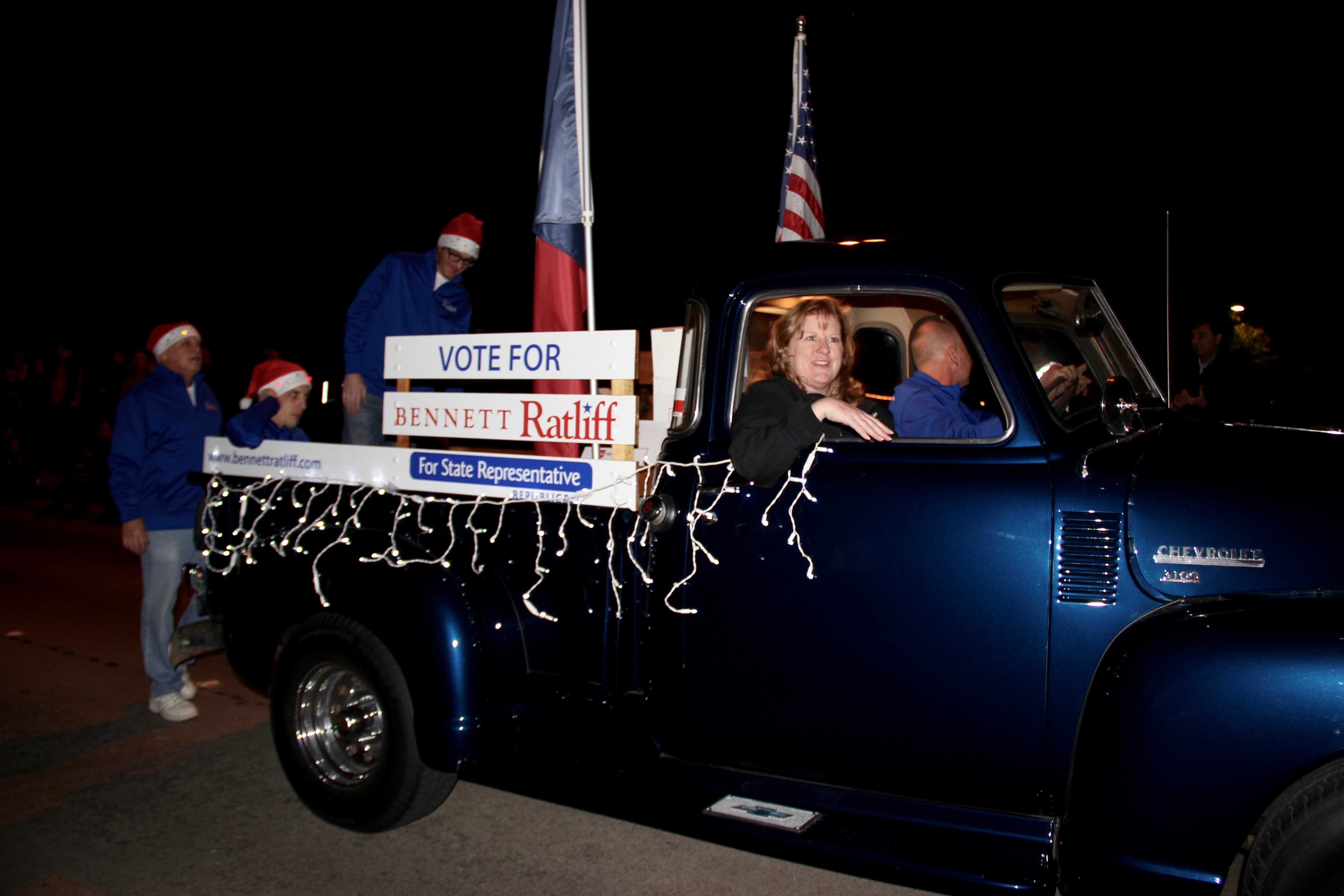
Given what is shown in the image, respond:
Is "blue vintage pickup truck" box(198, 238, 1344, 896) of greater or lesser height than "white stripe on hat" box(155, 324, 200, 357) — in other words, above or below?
below

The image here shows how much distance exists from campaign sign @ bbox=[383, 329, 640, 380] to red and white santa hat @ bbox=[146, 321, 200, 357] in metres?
1.84

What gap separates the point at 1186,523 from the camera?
245 cm

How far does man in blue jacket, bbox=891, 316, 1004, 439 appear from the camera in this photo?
2992 millimetres

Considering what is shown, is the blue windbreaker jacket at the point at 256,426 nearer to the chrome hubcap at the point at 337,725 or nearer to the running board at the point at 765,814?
the chrome hubcap at the point at 337,725

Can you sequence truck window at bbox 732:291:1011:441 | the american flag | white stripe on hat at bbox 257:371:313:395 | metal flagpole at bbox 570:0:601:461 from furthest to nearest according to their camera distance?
the american flag < white stripe on hat at bbox 257:371:313:395 < metal flagpole at bbox 570:0:601:461 < truck window at bbox 732:291:1011:441

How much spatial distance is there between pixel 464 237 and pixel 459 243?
48 mm

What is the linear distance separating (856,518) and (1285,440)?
1223 millimetres

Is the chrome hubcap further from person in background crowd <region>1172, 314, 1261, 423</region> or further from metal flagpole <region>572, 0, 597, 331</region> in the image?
person in background crowd <region>1172, 314, 1261, 423</region>

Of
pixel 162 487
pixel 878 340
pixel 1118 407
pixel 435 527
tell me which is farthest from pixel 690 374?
pixel 162 487

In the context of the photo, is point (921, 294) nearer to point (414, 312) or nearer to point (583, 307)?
point (583, 307)

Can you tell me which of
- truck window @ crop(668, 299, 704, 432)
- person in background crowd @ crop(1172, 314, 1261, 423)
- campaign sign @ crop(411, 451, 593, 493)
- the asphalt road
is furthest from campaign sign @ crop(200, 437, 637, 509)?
person in background crowd @ crop(1172, 314, 1261, 423)

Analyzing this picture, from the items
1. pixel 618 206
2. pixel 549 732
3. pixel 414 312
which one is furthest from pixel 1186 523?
pixel 618 206

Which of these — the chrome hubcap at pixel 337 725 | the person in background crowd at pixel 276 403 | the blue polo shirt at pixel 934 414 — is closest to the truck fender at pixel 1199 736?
the blue polo shirt at pixel 934 414

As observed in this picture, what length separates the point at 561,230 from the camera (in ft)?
15.4
